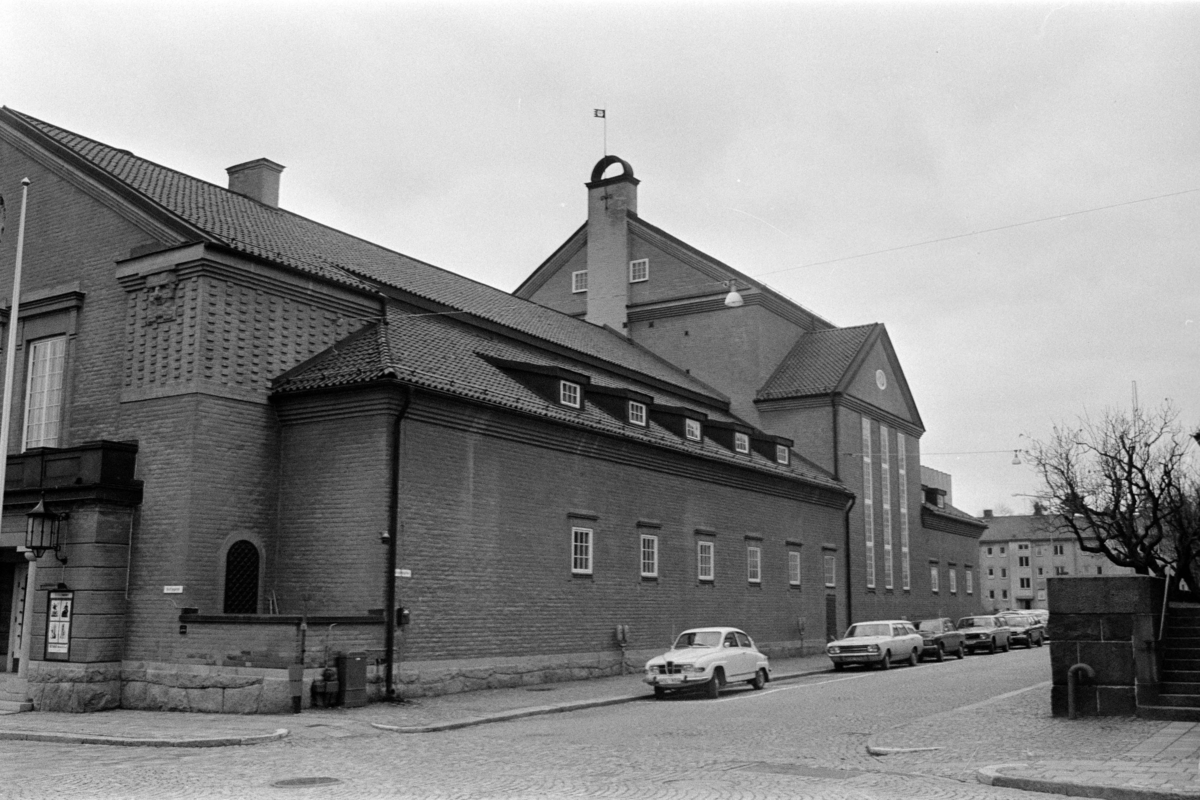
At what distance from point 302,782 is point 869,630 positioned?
23661 mm

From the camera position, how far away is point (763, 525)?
122ft

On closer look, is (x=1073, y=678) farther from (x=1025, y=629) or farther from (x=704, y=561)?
(x=1025, y=629)

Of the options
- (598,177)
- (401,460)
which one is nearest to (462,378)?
(401,460)

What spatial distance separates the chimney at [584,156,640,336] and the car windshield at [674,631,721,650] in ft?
76.0

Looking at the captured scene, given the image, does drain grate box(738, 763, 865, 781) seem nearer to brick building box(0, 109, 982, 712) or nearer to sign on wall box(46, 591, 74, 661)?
brick building box(0, 109, 982, 712)

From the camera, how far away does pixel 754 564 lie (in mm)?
36562

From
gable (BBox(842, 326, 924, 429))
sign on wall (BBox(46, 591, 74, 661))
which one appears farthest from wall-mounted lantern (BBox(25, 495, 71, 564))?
gable (BBox(842, 326, 924, 429))

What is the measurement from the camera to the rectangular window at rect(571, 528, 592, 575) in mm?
28323

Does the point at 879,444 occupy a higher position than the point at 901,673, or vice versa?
the point at 879,444

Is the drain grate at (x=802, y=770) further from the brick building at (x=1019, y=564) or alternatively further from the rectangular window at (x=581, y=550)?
the brick building at (x=1019, y=564)

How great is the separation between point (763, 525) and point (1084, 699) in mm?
18552

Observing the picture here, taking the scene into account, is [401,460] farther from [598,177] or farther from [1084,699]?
[598,177]

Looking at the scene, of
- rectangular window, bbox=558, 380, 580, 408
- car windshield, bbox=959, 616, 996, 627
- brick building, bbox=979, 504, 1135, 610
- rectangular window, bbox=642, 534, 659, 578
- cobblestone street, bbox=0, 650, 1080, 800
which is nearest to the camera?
cobblestone street, bbox=0, 650, 1080, 800

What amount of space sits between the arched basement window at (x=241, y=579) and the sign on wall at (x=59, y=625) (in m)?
2.90
